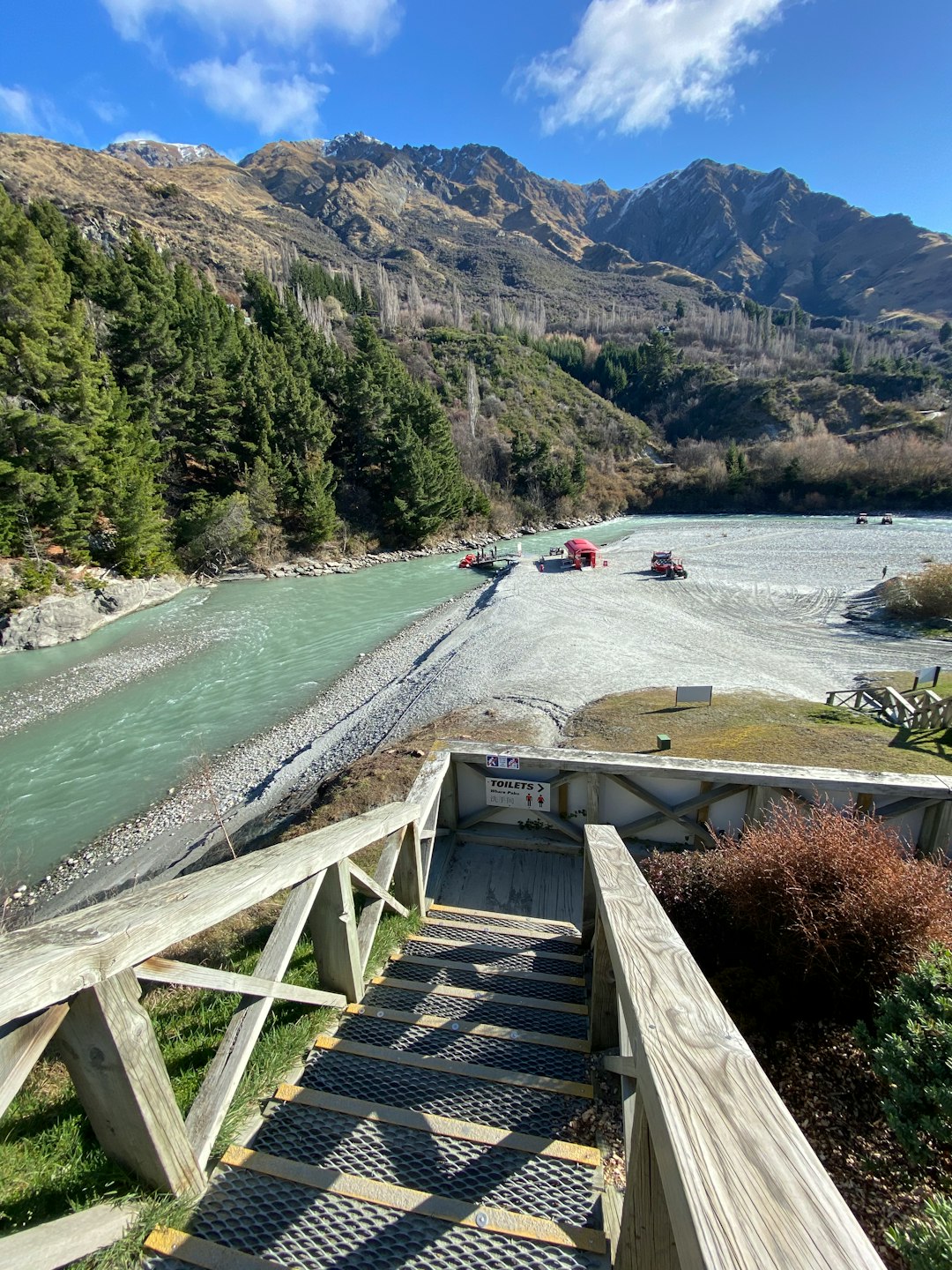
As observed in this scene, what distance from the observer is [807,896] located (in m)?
3.65

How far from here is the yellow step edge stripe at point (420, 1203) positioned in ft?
6.40

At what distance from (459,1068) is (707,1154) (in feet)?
7.23

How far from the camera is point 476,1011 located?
3430 millimetres

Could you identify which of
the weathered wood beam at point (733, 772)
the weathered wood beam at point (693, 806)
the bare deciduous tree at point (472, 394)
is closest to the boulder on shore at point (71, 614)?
the weathered wood beam at point (733, 772)

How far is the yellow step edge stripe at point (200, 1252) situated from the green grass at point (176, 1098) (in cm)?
6

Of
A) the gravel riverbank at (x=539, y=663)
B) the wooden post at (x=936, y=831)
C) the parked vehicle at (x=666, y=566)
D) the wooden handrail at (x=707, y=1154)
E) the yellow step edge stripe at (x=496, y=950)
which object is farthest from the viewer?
the parked vehicle at (x=666, y=566)

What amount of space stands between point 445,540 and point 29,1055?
160 ft

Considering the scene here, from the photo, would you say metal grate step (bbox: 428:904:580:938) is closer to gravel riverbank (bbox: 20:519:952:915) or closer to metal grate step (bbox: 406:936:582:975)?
metal grate step (bbox: 406:936:582:975)

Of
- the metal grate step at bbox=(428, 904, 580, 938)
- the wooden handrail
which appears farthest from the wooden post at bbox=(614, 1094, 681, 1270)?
the metal grate step at bbox=(428, 904, 580, 938)

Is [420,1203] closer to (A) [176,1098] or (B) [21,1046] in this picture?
(A) [176,1098]

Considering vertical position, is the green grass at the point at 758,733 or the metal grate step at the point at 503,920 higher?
the metal grate step at the point at 503,920

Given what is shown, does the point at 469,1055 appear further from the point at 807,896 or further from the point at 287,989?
the point at 807,896

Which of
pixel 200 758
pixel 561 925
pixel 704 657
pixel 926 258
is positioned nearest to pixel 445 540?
pixel 704 657

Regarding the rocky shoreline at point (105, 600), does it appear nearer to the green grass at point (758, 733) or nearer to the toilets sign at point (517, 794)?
the green grass at point (758, 733)
